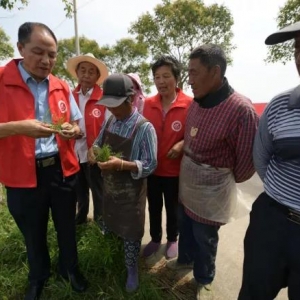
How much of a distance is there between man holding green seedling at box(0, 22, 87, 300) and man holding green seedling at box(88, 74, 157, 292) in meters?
0.28

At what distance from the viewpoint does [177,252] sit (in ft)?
9.55

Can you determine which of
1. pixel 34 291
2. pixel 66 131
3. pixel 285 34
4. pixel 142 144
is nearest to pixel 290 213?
pixel 285 34

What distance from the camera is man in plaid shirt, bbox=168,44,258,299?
75.6 inches

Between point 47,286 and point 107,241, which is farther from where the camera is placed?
point 107,241

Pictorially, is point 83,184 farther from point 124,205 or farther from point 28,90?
point 28,90

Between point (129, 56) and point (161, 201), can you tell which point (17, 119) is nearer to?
point (161, 201)

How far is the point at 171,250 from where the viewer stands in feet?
9.52

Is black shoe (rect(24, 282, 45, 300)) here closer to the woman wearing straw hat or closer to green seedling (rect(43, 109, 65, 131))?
the woman wearing straw hat

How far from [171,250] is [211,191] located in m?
1.07

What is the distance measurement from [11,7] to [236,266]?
3.52m

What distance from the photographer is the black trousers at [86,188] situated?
9.83ft

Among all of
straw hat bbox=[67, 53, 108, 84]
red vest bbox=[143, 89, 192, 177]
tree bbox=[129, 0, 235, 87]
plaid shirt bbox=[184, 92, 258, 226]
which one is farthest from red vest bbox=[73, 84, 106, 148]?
tree bbox=[129, 0, 235, 87]

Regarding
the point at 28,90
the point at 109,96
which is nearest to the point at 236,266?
the point at 109,96

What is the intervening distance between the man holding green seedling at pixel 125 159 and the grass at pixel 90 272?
0.17 metres
